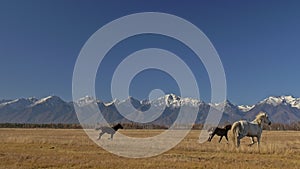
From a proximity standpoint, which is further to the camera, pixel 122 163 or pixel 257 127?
pixel 257 127

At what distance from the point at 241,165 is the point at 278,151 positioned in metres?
7.51

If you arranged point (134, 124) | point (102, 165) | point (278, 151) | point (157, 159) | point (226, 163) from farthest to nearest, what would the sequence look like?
point (134, 124) → point (278, 151) → point (157, 159) → point (226, 163) → point (102, 165)

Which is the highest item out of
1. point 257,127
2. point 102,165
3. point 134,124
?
point 134,124

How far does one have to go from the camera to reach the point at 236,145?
78.1 ft

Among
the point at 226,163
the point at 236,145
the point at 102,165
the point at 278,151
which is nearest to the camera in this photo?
the point at 102,165

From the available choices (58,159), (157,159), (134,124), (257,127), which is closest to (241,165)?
(157,159)

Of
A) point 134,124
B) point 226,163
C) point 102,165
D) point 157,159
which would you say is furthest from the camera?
point 134,124

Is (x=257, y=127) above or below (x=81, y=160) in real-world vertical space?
above

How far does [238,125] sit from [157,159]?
9224 mm

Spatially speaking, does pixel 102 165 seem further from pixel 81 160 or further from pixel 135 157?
pixel 135 157

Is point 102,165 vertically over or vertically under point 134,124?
under

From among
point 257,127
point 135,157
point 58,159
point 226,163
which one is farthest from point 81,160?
point 257,127

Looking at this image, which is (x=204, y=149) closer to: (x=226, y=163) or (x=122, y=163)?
(x=226, y=163)

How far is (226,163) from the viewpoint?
52.4 feet
